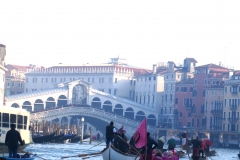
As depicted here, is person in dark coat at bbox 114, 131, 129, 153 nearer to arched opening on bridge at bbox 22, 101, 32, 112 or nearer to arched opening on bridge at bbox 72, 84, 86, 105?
arched opening on bridge at bbox 22, 101, 32, 112

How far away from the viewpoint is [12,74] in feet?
464

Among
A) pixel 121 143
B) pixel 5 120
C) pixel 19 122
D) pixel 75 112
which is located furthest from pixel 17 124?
pixel 75 112

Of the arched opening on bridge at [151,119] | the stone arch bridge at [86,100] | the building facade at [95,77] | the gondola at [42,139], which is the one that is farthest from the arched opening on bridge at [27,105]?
the gondola at [42,139]

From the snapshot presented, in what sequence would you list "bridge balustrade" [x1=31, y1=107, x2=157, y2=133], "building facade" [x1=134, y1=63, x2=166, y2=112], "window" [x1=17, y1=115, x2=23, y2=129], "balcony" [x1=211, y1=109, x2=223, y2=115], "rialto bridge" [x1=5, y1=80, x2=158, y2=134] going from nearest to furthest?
1. "window" [x1=17, y1=115, x2=23, y2=129]
2. "bridge balustrade" [x1=31, y1=107, x2=157, y2=133]
3. "balcony" [x1=211, y1=109, x2=223, y2=115]
4. "rialto bridge" [x1=5, y1=80, x2=158, y2=134]
5. "building facade" [x1=134, y1=63, x2=166, y2=112]

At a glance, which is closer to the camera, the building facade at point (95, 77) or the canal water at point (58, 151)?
the canal water at point (58, 151)

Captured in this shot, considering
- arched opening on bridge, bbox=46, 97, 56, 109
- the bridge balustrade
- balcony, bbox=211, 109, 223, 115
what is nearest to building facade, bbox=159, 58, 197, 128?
balcony, bbox=211, 109, 223, 115

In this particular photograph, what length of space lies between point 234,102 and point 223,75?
806 centimetres

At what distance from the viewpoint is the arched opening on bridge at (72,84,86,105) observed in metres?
115

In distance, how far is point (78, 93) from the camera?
116 m

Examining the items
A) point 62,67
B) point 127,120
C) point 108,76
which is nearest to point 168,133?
point 127,120

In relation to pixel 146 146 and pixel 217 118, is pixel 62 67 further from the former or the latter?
pixel 146 146

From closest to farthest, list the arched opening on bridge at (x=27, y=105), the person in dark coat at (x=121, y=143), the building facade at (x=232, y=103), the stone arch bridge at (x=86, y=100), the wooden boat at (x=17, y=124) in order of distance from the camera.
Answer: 1. the person in dark coat at (x=121, y=143)
2. the wooden boat at (x=17, y=124)
3. the building facade at (x=232, y=103)
4. the arched opening on bridge at (x=27, y=105)
5. the stone arch bridge at (x=86, y=100)

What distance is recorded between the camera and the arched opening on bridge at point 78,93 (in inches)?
4532

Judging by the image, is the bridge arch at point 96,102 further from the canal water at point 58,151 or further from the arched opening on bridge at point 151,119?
the canal water at point 58,151
